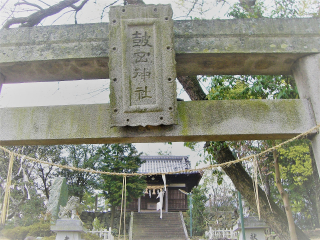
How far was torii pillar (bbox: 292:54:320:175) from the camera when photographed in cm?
292

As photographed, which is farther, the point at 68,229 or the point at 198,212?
the point at 198,212

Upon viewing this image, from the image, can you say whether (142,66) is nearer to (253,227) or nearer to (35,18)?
(35,18)

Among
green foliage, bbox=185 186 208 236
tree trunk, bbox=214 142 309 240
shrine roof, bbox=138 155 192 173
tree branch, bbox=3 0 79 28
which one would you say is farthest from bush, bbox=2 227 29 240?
shrine roof, bbox=138 155 192 173

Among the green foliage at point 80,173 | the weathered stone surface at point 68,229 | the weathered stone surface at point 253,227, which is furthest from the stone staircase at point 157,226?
the weathered stone surface at point 253,227

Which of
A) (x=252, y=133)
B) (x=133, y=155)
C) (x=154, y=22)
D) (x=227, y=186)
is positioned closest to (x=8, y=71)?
(x=154, y=22)

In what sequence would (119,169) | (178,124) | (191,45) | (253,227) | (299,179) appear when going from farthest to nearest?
(119,169), (299,179), (253,227), (191,45), (178,124)

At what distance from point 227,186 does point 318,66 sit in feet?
50.7

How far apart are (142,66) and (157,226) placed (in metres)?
16.2

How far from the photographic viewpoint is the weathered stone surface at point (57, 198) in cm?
1063

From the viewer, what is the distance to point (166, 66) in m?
2.89

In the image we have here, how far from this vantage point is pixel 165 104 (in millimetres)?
2807

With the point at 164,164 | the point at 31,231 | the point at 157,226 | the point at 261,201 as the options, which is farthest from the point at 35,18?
the point at 164,164

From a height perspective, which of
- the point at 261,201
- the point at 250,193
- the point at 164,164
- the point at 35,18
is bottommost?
the point at 261,201

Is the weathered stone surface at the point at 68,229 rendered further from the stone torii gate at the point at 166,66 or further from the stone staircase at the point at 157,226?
the stone staircase at the point at 157,226
